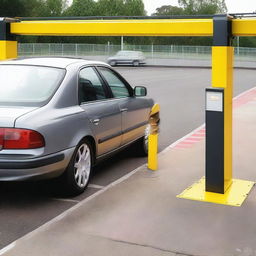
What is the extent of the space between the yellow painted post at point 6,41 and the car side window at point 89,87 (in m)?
1.44

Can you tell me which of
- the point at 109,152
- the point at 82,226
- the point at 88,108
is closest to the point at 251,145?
the point at 109,152

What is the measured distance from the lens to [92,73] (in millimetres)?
6266

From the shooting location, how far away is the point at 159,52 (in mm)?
52562

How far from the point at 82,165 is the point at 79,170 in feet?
0.26

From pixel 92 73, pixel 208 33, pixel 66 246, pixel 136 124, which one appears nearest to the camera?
pixel 66 246

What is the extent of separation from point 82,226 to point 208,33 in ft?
8.43

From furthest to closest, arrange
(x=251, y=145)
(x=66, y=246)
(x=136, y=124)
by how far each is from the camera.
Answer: (x=251, y=145), (x=136, y=124), (x=66, y=246)

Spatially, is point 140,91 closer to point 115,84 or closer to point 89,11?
point 115,84

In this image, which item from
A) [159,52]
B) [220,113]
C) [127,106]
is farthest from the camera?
[159,52]

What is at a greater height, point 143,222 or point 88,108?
point 88,108

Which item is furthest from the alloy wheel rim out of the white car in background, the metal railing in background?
the metal railing in background

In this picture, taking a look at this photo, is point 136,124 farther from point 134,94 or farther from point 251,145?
point 251,145

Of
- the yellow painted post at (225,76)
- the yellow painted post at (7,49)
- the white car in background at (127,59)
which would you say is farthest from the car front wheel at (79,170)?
the white car in background at (127,59)

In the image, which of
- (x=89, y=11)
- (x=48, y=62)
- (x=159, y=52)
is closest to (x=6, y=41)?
(x=48, y=62)
